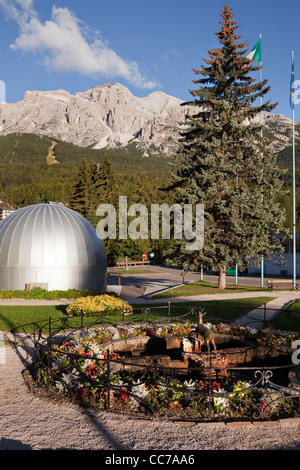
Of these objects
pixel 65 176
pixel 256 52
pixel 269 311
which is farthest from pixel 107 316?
pixel 65 176

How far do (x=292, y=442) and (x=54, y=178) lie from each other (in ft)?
489

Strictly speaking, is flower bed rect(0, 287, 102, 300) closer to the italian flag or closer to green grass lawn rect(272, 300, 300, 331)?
green grass lawn rect(272, 300, 300, 331)

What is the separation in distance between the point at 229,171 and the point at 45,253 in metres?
13.3

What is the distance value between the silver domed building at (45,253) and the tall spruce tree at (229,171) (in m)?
6.54

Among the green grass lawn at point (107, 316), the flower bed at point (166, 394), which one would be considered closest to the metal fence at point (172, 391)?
the flower bed at point (166, 394)

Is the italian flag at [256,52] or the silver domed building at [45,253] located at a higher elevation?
the italian flag at [256,52]

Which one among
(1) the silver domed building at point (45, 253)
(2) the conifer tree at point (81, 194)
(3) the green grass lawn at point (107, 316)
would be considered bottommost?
(3) the green grass lawn at point (107, 316)

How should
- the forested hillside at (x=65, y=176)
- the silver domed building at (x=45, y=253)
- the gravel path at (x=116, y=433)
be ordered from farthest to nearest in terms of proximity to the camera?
the forested hillside at (x=65, y=176), the silver domed building at (x=45, y=253), the gravel path at (x=116, y=433)

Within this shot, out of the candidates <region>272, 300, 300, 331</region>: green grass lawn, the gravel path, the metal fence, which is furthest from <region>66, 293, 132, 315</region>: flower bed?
the gravel path

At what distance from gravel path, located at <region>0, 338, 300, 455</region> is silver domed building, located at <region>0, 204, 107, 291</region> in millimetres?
14720

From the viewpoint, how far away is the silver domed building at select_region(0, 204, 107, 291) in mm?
21422

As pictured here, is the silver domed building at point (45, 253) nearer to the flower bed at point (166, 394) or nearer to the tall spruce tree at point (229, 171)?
the tall spruce tree at point (229, 171)

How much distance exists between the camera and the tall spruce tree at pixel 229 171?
2366cm
